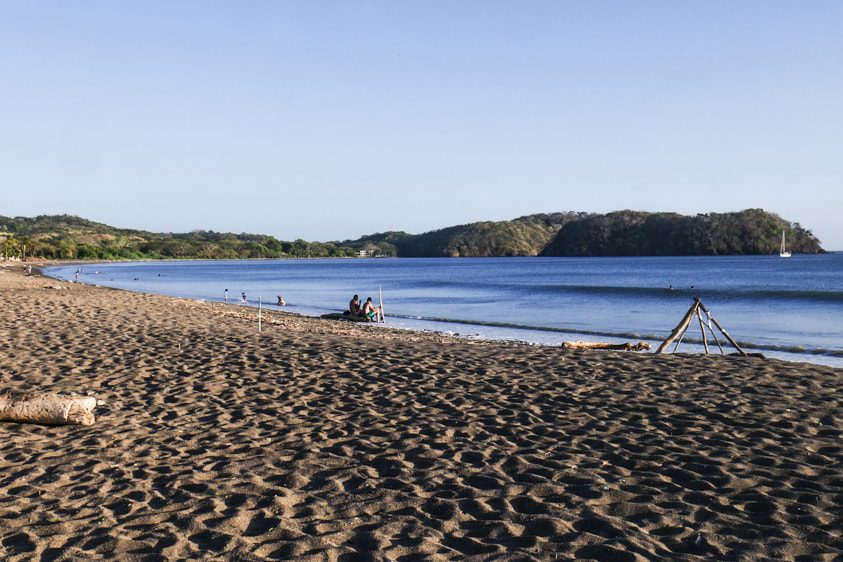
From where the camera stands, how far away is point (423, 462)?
6348mm

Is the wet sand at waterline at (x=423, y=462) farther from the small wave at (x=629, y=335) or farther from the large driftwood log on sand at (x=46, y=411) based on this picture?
the small wave at (x=629, y=335)

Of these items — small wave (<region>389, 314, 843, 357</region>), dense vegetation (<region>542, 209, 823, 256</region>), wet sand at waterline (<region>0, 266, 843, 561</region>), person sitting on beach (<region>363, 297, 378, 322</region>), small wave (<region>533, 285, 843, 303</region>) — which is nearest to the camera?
wet sand at waterline (<region>0, 266, 843, 561</region>)

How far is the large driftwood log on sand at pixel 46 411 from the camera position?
7.50m

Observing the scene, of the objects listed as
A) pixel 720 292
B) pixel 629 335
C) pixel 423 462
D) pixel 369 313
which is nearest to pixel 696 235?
pixel 720 292

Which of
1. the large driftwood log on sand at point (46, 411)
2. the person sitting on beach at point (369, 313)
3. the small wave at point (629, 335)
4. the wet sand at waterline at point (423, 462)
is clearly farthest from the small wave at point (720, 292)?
the large driftwood log on sand at point (46, 411)

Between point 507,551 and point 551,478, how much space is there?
149 cm

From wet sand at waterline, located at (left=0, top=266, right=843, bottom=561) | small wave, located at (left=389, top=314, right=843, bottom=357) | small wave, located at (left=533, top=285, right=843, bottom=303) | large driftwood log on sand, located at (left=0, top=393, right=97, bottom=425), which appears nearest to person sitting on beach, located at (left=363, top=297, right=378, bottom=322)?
small wave, located at (left=389, top=314, right=843, bottom=357)

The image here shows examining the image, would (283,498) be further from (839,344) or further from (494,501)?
(839,344)

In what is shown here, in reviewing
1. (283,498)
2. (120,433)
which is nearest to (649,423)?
(283,498)

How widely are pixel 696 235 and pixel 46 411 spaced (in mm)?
186346

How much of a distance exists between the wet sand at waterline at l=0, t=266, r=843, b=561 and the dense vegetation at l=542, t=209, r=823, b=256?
573 feet

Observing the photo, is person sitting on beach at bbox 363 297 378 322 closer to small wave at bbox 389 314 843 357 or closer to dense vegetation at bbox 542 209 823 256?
small wave at bbox 389 314 843 357

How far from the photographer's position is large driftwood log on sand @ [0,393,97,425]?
24.6ft

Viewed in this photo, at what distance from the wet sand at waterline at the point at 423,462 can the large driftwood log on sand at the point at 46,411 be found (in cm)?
13
